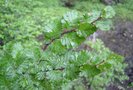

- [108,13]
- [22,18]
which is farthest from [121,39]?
[108,13]

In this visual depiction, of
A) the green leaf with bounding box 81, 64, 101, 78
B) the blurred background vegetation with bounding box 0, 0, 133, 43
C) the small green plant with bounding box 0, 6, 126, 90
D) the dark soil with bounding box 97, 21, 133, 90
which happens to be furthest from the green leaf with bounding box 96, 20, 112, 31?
the dark soil with bounding box 97, 21, 133, 90

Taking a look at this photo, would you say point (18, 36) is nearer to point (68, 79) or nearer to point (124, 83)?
point (68, 79)

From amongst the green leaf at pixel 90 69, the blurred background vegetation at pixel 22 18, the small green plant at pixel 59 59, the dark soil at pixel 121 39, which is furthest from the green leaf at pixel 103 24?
the dark soil at pixel 121 39

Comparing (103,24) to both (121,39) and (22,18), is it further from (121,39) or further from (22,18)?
(121,39)

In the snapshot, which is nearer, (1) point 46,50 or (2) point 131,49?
(1) point 46,50

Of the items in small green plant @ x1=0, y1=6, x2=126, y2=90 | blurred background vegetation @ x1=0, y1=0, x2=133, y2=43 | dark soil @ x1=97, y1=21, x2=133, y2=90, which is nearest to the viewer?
small green plant @ x1=0, y1=6, x2=126, y2=90

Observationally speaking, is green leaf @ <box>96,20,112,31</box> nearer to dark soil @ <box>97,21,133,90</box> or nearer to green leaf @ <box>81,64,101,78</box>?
green leaf @ <box>81,64,101,78</box>

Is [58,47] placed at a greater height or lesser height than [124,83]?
greater

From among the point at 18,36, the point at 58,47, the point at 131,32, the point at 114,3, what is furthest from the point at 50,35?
the point at 114,3

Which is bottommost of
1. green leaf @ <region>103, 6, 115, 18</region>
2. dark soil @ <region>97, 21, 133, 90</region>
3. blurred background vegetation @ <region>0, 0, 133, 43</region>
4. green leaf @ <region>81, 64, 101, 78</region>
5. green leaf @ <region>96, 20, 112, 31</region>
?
dark soil @ <region>97, 21, 133, 90</region>
